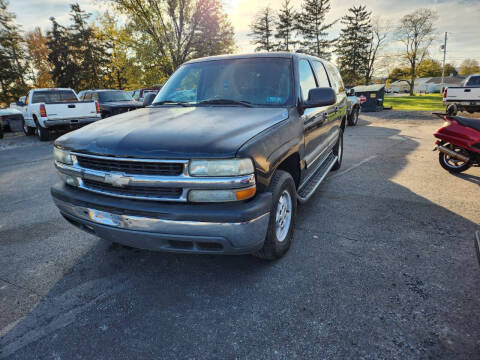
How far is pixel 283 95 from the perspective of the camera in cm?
312

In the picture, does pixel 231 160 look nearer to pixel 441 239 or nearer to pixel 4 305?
pixel 4 305

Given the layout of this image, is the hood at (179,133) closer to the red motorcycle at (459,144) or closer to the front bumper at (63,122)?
the red motorcycle at (459,144)

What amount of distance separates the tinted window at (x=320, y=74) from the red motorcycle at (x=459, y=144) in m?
2.73

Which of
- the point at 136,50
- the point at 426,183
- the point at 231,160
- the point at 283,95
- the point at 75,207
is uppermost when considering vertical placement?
the point at 136,50

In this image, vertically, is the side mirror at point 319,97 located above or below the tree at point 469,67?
below

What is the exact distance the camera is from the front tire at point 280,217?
7.94ft

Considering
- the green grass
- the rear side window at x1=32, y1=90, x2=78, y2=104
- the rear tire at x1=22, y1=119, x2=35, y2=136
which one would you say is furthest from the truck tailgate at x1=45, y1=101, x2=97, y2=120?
the green grass

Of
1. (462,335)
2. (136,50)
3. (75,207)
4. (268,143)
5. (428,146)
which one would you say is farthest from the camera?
(136,50)

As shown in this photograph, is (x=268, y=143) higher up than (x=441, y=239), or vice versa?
(x=268, y=143)

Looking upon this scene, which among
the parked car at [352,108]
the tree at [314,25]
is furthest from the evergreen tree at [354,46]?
the parked car at [352,108]

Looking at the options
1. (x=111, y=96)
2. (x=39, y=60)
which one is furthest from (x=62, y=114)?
(x=39, y=60)

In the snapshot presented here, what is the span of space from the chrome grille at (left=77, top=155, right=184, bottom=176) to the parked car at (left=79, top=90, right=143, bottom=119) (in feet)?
33.7

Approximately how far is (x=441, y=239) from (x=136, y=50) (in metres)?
26.4

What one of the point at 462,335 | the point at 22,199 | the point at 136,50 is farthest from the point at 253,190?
the point at 136,50
